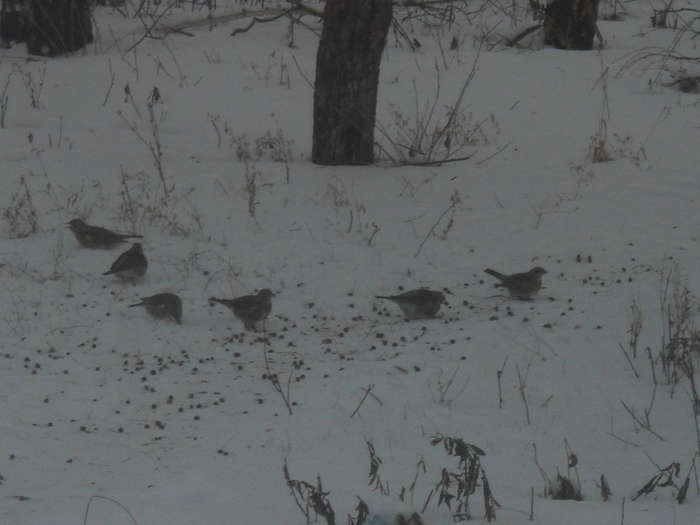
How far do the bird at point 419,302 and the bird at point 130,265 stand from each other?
1.52m

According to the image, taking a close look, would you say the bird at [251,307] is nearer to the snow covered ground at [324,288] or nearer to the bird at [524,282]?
the snow covered ground at [324,288]

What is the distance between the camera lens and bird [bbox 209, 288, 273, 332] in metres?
6.20

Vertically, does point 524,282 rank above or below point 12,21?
below

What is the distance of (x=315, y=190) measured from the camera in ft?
27.6

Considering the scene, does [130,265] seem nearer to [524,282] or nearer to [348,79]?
[524,282]

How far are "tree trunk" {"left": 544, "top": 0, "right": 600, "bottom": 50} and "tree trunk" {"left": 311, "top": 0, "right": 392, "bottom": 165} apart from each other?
4.11 meters

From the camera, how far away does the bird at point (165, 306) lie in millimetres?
6266

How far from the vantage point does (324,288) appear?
684 cm

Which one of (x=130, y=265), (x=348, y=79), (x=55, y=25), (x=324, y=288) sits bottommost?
(x=324, y=288)

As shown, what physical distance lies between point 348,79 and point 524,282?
9.21 ft

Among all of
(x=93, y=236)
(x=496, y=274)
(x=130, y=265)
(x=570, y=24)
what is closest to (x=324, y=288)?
(x=496, y=274)

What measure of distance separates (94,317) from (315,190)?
253 centimetres

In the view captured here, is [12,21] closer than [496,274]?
No

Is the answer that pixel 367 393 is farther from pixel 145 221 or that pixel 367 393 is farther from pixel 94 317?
pixel 145 221
